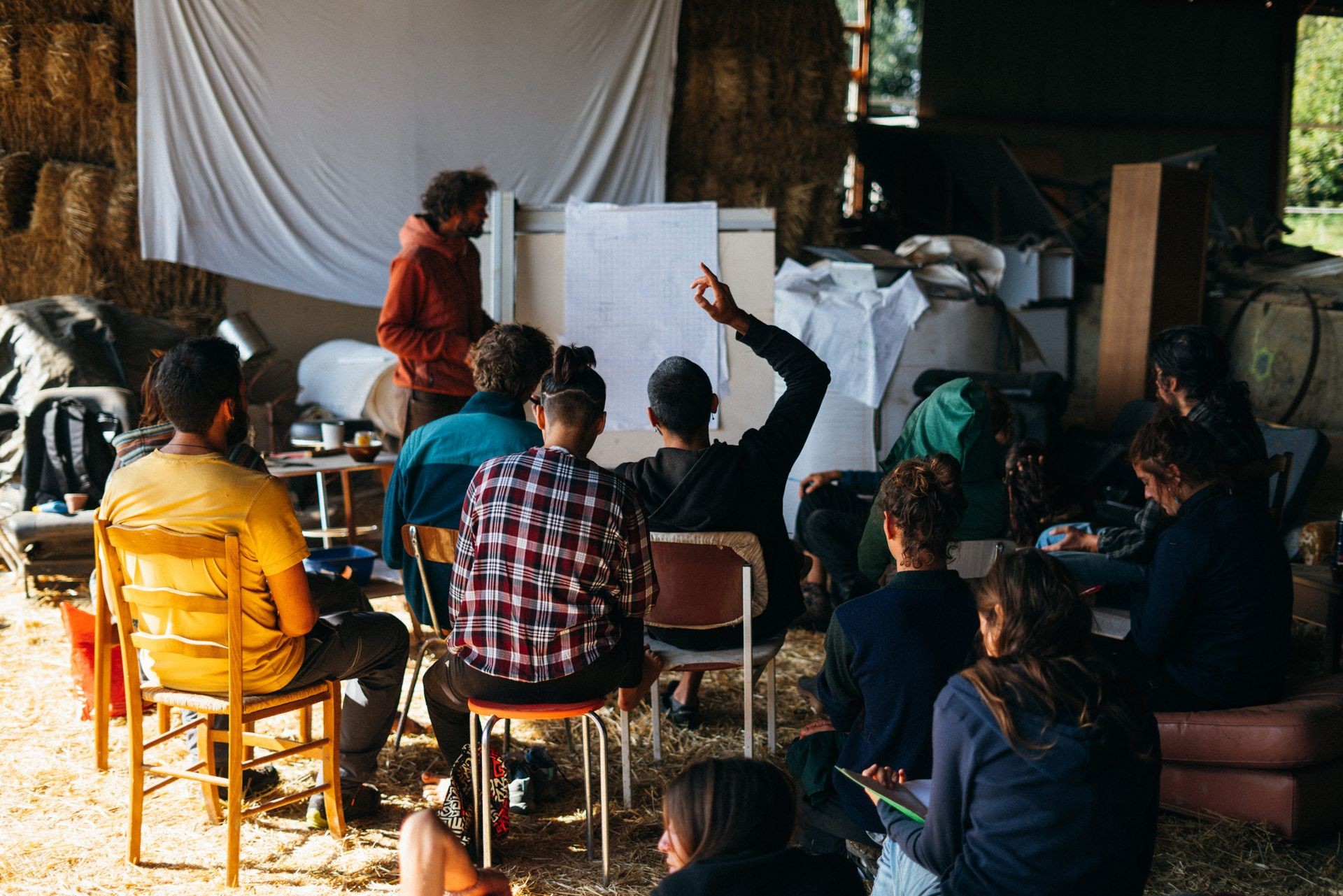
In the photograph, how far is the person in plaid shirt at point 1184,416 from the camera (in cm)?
361

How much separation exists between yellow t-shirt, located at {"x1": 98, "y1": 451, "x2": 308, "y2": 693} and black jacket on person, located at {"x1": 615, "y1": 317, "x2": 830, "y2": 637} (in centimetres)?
95

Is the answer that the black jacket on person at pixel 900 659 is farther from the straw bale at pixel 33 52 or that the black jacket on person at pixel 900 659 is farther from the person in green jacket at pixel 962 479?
the straw bale at pixel 33 52

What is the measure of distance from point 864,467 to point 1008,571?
13.9 ft

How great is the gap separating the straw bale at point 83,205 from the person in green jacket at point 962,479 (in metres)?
4.59

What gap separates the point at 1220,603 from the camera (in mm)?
2805

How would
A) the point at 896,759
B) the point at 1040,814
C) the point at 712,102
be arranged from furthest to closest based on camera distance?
the point at 712,102
the point at 896,759
the point at 1040,814

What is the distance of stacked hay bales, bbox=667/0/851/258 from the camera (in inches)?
295

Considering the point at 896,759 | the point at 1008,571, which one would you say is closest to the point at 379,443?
the point at 896,759

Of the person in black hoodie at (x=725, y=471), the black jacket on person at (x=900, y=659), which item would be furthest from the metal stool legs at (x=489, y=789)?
the black jacket on person at (x=900, y=659)

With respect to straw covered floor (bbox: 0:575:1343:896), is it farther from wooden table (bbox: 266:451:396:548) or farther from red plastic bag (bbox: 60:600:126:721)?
wooden table (bbox: 266:451:396:548)

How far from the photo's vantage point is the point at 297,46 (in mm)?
6738

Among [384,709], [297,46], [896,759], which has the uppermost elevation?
[297,46]

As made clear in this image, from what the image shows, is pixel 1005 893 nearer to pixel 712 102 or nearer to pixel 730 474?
pixel 730 474

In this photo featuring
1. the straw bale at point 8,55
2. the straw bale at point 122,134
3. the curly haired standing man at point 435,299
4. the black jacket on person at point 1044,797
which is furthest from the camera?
the straw bale at point 122,134
